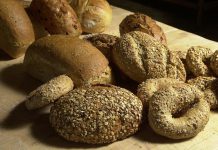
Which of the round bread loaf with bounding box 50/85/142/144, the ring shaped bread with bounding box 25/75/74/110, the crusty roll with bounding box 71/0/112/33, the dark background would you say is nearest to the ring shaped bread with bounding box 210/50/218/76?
the round bread loaf with bounding box 50/85/142/144

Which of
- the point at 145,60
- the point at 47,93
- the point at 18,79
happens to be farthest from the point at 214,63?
the point at 18,79

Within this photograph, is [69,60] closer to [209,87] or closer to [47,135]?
[47,135]

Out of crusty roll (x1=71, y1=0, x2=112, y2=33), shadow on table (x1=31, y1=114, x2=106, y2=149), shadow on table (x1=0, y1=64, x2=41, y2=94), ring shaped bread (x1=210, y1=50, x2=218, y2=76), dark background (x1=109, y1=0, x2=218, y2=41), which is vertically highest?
ring shaped bread (x1=210, y1=50, x2=218, y2=76)

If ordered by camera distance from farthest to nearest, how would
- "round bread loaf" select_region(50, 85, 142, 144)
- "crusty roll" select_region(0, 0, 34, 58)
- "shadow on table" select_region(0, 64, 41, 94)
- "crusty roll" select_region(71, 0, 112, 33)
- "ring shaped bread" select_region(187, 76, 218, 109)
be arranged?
"crusty roll" select_region(71, 0, 112, 33) → "crusty roll" select_region(0, 0, 34, 58) → "shadow on table" select_region(0, 64, 41, 94) → "ring shaped bread" select_region(187, 76, 218, 109) → "round bread loaf" select_region(50, 85, 142, 144)

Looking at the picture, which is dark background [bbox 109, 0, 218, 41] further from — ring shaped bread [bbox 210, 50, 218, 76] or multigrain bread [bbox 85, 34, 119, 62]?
ring shaped bread [bbox 210, 50, 218, 76]

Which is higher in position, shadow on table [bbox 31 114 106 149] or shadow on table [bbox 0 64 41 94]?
→ shadow on table [bbox 31 114 106 149]

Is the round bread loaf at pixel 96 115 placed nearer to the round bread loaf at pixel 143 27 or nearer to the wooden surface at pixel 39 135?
the wooden surface at pixel 39 135

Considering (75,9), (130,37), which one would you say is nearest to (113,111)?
(130,37)
